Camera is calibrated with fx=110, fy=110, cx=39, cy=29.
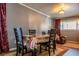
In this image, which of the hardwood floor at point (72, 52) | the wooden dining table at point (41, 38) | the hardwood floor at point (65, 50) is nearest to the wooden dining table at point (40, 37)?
the wooden dining table at point (41, 38)

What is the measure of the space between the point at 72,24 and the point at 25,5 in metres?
0.89

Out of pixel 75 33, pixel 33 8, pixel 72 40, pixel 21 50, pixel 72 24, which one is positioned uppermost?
pixel 33 8

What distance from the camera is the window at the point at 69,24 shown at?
1934 millimetres

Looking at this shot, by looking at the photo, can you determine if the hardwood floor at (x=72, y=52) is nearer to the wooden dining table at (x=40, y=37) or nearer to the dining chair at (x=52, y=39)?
the dining chair at (x=52, y=39)

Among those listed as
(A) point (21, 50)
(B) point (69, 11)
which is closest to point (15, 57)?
(A) point (21, 50)

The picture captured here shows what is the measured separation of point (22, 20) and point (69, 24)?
0.85 meters

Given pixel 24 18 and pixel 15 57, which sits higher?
pixel 24 18

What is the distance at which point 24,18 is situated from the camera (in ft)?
6.51

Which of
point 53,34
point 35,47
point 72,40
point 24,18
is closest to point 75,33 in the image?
point 72,40

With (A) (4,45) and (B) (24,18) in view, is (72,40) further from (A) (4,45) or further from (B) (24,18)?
(A) (4,45)

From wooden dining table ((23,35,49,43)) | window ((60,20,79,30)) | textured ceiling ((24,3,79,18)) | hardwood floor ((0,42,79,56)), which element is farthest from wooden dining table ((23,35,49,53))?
textured ceiling ((24,3,79,18))

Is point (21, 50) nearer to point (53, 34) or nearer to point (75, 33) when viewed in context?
point (53, 34)

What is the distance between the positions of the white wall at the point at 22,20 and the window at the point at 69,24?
0.89 ft

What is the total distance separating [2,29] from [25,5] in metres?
0.57
